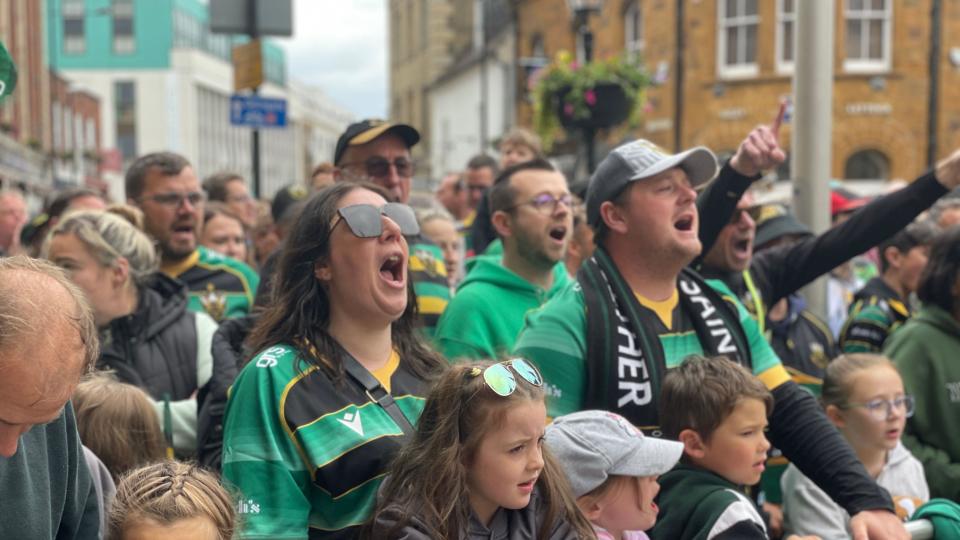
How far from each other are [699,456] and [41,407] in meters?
2.16

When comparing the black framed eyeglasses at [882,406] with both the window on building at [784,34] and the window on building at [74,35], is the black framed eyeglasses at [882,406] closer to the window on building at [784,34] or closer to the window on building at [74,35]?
the window on building at [784,34]

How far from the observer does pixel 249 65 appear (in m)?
11.0

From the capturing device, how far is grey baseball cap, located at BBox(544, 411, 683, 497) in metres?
3.26

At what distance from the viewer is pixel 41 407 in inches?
83.8

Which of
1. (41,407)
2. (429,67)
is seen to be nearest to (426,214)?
(41,407)

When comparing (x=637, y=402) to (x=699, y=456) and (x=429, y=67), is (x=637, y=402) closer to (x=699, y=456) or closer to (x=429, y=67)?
(x=699, y=456)

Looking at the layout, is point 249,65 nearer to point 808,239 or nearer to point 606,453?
point 808,239

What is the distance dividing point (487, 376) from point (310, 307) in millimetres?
649

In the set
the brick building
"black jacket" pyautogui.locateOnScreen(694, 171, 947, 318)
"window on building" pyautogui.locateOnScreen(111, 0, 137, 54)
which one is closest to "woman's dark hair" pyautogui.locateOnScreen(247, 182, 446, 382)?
"black jacket" pyautogui.locateOnScreen(694, 171, 947, 318)

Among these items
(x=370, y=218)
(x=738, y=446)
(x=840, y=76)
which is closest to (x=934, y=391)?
(x=738, y=446)

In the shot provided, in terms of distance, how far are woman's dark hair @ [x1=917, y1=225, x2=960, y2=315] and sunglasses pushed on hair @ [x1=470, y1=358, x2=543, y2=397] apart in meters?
2.57

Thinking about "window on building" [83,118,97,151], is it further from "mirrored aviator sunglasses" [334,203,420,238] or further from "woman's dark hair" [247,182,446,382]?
"mirrored aviator sunglasses" [334,203,420,238]

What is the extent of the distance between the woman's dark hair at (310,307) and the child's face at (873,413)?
73.6 inches

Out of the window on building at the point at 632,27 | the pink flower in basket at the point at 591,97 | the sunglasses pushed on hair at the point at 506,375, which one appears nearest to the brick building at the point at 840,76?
the window on building at the point at 632,27
